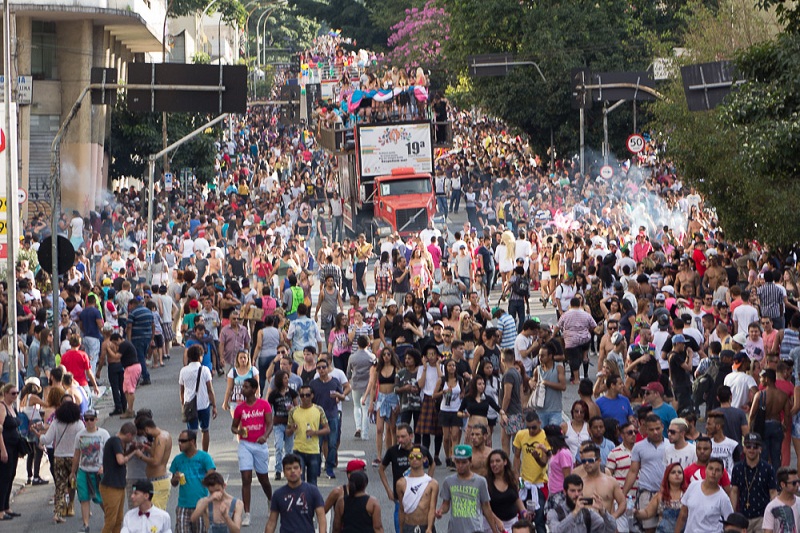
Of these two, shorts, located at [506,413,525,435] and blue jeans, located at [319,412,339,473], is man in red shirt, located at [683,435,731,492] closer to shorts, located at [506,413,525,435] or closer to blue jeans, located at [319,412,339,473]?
shorts, located at [506,413,525,435]

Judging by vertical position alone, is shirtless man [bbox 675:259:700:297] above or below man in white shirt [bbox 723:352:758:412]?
above

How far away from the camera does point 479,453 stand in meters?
13.4

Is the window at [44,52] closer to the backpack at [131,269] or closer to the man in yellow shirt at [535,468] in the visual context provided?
the backpack at [131,269]

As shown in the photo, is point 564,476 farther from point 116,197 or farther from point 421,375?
point 116,197

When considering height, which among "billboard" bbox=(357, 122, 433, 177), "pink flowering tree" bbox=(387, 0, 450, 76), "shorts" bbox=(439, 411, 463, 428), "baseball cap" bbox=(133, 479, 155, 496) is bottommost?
"shorts" bbox=(439, 411, 463, 428)

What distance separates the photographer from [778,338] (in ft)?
64.2

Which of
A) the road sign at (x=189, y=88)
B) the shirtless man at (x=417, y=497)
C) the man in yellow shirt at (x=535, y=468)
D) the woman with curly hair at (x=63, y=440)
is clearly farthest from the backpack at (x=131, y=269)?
the shirtless man at (x=417, y=497)

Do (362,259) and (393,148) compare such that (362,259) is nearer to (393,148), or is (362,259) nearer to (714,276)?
(714,276)

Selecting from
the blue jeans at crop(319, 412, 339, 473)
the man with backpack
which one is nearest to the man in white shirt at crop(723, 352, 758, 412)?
the blue jeans at crop(319, 412, 339, 473)

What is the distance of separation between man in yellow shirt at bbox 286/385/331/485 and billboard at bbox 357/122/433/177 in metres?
27.6

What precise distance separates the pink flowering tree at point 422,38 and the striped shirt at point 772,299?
45.4 meters

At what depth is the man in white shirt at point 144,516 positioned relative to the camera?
12.2 m

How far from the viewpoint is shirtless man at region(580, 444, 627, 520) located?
1287 cm

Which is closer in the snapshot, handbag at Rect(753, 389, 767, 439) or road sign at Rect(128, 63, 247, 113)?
handbag at Rect(753, 389, 767, 439)
